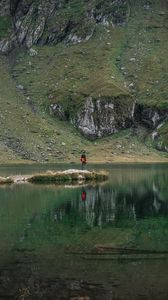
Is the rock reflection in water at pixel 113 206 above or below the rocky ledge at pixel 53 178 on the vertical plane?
above

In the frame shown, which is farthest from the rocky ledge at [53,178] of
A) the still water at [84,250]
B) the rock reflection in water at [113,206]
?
A: the still water at [84,250]

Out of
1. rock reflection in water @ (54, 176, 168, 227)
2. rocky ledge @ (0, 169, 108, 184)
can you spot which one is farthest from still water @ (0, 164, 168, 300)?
rocky ledge @ (0, 169, 108, 184)

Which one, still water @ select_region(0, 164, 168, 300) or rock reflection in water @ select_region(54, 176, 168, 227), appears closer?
still water @ select_region(0, 164, 168, 300)

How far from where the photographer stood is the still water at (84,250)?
2603 cm

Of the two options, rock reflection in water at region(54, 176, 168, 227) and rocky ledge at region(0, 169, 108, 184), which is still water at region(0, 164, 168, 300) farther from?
rocky ledge at region(0, 169, 108, 184)

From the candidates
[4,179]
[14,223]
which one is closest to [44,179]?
[4,179]

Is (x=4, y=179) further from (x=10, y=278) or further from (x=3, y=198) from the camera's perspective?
(x=10, y=278)

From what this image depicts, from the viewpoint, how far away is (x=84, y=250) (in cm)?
3503

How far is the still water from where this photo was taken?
1025 inches

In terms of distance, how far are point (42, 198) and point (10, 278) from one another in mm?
41435

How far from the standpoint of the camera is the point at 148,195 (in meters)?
72.7

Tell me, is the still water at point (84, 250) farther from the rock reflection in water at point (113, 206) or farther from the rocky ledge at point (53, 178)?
the rocky ledge at point (53, 178)

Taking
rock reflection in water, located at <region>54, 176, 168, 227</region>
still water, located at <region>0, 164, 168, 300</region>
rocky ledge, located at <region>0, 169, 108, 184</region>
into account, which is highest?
still water, located at <region>0, 164, 168, 300</region>

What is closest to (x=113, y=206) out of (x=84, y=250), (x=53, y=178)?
(x=84, y=250)
